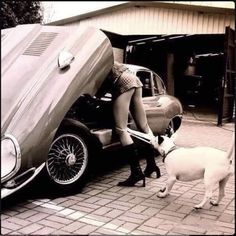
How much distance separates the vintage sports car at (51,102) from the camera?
3680 millimetres

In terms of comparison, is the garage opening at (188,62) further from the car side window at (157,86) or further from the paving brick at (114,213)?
the paving brick at (114,213)

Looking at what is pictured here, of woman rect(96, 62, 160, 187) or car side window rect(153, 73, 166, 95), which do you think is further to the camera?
car side window rect(153, 73, 166, 95)

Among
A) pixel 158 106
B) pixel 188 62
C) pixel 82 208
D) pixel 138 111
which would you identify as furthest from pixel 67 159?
pixel 188 62

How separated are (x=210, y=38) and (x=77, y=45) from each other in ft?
37.2

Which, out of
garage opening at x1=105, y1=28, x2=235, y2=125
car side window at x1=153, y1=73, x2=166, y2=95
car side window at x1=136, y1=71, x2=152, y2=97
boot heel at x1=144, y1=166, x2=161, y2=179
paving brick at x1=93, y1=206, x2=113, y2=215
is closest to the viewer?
paving brick at x1=93, y1=206, x2=113, y2=215

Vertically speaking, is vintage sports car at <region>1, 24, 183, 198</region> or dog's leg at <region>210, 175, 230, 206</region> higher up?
vintage sports car at <region>1, 24, 183, 198</region>

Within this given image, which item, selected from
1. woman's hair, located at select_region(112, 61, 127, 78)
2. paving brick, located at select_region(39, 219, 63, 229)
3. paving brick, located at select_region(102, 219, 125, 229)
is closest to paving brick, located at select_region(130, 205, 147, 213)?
paving brick, located at select_region(102, 219, 125, 229)

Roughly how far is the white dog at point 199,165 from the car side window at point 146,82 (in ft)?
7.39

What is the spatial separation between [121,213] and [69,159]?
871mm

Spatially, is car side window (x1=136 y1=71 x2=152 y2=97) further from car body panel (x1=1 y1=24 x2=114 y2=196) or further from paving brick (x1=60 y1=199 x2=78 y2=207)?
paving brick (x1=60 y1=199 x2=78 y2=207)

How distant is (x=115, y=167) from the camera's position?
5.96m

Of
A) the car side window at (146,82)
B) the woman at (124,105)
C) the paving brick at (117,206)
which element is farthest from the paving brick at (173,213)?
the car side window at (146,82)

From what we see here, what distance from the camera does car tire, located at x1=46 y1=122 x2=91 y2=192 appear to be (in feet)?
14.2

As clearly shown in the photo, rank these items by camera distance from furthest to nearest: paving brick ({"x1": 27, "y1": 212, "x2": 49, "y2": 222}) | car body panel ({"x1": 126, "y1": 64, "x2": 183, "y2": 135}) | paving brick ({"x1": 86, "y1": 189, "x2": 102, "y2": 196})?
car body panel ({"x1": 126, "y1": 64, "x2": 183, "y2": 135})
paving brick ({"x1": 86, "y1": 189, "x2": 102, "y2": 196})
paving brick ({"x1": 27, "y1": 212, "x2": 49, "y2": 222})
